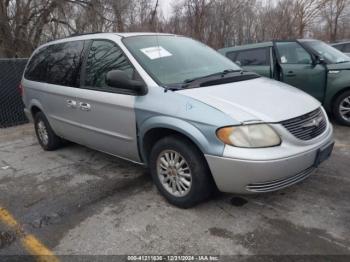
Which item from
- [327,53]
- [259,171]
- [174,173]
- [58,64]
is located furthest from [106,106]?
[327,53]

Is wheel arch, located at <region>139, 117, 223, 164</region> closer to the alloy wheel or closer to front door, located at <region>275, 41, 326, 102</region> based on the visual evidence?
the alloy wheel

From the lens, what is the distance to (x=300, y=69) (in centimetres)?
611

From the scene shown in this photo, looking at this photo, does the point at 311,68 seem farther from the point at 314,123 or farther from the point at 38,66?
the point at 38,66

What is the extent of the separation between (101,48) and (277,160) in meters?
2.46

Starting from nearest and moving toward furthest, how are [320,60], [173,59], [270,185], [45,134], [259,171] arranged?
[259,171]
[270,185]
[173,59]
[45,134]
[320,60]

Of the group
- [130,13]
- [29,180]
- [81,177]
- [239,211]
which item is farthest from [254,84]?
[130,13]

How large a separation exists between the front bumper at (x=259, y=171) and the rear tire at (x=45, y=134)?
3250 mm

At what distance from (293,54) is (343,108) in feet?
4.66

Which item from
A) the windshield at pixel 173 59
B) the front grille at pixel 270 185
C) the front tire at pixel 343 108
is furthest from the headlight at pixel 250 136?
the front tire at pixel 343 108

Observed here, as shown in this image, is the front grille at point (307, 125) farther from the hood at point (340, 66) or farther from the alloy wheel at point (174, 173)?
the hood at point (340, 66)

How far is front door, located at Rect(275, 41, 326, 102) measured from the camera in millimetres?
5941

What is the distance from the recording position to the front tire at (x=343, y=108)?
5695 mm

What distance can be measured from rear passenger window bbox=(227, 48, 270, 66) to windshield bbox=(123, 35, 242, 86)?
284 centimetres

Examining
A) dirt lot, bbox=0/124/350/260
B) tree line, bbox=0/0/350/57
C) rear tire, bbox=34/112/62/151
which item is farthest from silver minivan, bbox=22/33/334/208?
tree line, bbox=0/0/350/57
